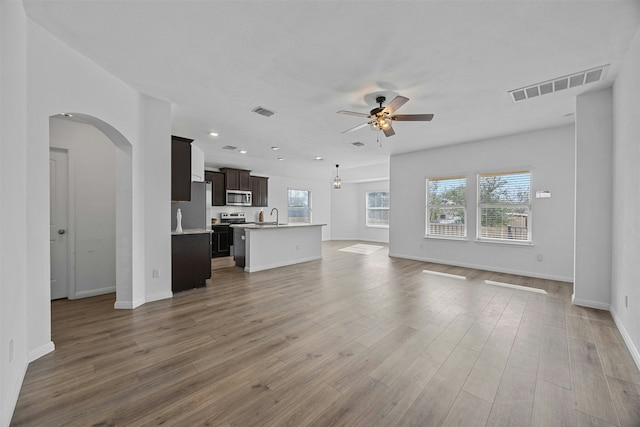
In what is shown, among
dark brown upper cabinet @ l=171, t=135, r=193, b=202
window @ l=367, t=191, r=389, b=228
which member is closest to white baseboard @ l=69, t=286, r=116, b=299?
dark brown upper cabinet @ l=171, t=135, r=193, b=202

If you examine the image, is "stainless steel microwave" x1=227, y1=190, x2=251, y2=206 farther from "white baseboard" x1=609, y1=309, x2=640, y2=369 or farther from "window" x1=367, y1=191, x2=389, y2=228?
"white baseboard" x1=609, y1=309, x2=640, y2=369

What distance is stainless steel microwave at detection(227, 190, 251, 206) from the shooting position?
8055 millimetres

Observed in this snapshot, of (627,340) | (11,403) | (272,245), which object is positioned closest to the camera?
(11,403)

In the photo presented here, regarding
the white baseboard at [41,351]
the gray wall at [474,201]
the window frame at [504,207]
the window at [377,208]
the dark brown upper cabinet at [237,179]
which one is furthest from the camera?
the window at [377,208]

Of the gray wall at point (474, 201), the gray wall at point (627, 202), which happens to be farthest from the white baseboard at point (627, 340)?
the gray wall at point (474, 201)

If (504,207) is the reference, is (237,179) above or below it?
above

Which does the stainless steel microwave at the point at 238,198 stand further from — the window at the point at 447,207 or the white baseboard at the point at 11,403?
the white baseboard at the point at 11,403

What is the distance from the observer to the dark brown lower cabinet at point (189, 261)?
4.07 metres

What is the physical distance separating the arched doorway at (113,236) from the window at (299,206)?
657 cm

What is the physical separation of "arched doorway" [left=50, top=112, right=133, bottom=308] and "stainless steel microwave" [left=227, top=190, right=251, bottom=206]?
3.95 m

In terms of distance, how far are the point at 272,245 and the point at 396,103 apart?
4.07 meters

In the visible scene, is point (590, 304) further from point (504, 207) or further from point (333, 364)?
point (333, 364)

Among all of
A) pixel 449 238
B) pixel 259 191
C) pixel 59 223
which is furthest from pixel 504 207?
pixel 59 223

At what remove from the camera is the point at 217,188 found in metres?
7.82
